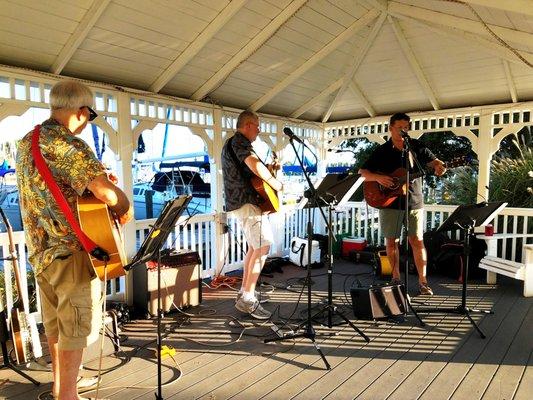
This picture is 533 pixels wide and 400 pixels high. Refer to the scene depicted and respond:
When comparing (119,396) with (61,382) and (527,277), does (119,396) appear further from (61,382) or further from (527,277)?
(527,277)

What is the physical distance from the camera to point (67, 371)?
1726 mm

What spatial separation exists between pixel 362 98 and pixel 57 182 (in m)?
4.68

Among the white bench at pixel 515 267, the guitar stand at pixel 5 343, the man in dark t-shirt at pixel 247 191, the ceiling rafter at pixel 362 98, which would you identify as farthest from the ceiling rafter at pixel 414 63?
the guitar stand at pixel 5 343

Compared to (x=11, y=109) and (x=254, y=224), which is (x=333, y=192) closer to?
(x=254, y=224)

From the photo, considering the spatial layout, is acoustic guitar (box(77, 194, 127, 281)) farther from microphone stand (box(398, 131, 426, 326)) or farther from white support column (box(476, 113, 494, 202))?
white support column (box(476, 113, 494, 202))

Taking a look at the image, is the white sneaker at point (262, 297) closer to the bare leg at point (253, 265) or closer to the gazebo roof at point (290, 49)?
the bare leg at point (253, 265)

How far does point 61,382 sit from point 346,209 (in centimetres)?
505

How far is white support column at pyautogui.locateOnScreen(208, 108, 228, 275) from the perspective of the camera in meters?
4.69

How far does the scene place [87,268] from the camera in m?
1.71

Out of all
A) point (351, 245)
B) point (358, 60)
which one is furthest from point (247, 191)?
point (351, 245)

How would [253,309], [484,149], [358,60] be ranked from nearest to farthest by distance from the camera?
[253,309], [358,60], [484,149]

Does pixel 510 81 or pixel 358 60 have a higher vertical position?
pixel 358 60

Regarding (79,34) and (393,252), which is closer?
(79,34)

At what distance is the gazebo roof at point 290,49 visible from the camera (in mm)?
2920
